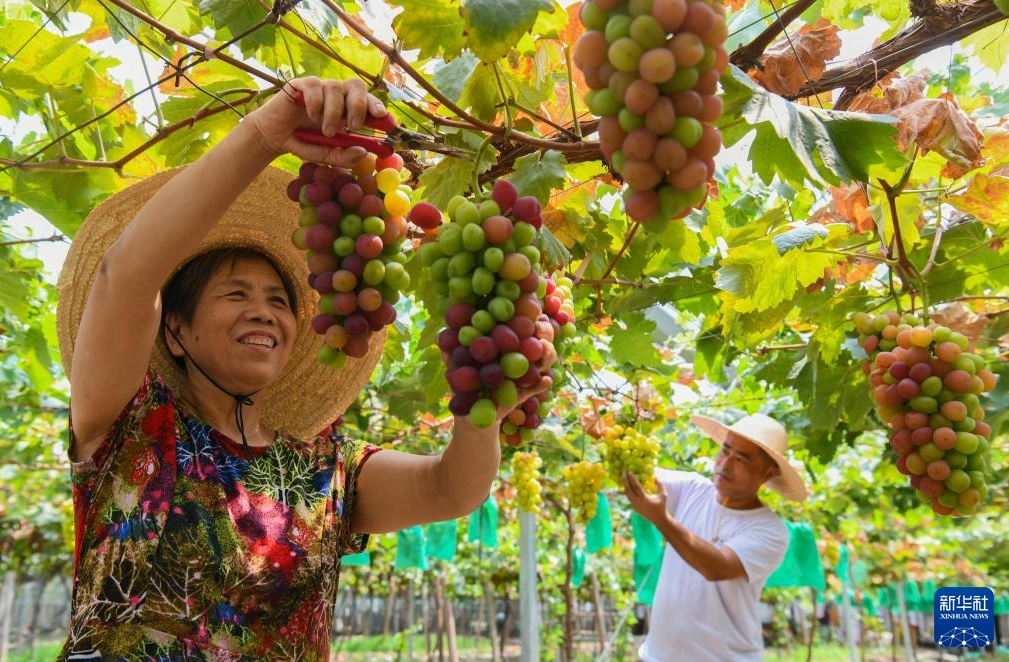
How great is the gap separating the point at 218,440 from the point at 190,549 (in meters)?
0.29

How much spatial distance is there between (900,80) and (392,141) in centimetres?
140

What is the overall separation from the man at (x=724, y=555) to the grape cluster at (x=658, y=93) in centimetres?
352

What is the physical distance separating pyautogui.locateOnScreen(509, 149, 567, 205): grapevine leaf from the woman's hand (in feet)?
1.65

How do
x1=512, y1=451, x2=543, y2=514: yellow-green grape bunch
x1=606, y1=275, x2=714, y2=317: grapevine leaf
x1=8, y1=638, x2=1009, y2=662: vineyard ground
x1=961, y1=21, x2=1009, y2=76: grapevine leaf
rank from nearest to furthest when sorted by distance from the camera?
1. x1=961, y1=21, x2=1009, y2=76: grapevine leaf
2. x1=606, y1=275, x2=714, y2=317: grapevine leaf
3. x1=512, y1=451, x2=543, y2=514: yellow-green grape bunch
4. x1=8, y1=638, x2=1009, y2=662: vineyard ground

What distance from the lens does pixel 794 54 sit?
1.90 metres

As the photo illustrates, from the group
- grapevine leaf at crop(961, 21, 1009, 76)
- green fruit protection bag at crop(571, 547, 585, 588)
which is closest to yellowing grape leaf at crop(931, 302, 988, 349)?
grapevine leaf at crop(961, 21, 1009, 76)

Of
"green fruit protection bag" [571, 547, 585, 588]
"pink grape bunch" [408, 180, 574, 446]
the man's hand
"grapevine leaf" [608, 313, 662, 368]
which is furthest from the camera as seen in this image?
"green fruit protection bag" [571, 547, 585, 588]

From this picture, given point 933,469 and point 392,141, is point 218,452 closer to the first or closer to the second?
point 392,141

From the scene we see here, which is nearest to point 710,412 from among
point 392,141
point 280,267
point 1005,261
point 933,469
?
point 1005,261

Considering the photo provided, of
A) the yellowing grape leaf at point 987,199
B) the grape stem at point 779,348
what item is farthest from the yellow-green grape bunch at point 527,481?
the yellowing grape leaf at point 987,199

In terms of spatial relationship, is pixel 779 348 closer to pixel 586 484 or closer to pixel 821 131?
pixel 586 484

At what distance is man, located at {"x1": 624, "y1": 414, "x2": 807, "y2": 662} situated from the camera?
4215 mm

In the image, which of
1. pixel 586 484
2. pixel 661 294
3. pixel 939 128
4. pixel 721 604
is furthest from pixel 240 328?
pixel 586 484

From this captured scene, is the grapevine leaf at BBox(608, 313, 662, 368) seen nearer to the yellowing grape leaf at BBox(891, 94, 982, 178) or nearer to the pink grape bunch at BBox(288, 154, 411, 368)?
the yellowing grape leaf at BBox(891, 94, 982, 178)
